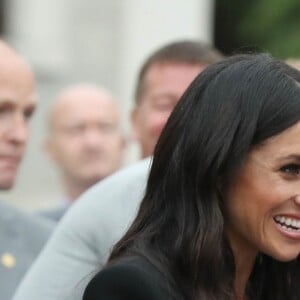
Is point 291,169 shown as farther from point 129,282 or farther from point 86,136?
point 86,136

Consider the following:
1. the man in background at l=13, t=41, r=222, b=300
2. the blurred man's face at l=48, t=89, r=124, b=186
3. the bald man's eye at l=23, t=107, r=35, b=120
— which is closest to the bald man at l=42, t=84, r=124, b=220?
the blurred man's face at l=48, t=89, r=124, b=186

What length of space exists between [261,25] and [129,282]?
407 inches

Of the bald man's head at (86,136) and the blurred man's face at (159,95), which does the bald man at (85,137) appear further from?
the blurred man's face at (159,95)

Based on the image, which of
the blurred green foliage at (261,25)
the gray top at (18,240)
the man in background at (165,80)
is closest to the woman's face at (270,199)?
the gray top at (18,240)

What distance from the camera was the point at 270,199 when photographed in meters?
3.45

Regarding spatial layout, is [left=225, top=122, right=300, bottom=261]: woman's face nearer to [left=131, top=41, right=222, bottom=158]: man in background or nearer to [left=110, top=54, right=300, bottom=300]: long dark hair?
[left=110, top=54, right=300, bottom=300]: long dark hair

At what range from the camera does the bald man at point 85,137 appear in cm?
746

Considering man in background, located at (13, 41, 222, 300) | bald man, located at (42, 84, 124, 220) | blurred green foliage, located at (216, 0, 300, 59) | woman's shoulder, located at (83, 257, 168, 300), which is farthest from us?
blurred green foliage, located at (216, 0, 300, 59)

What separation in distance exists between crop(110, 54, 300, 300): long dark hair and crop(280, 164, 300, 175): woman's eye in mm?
91

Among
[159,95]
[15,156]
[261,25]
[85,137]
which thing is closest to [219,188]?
[15,156]

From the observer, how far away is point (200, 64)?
5711 millimetres

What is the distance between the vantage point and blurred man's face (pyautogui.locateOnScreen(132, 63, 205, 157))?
226 inches

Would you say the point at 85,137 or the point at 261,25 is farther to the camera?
the point at 261,25

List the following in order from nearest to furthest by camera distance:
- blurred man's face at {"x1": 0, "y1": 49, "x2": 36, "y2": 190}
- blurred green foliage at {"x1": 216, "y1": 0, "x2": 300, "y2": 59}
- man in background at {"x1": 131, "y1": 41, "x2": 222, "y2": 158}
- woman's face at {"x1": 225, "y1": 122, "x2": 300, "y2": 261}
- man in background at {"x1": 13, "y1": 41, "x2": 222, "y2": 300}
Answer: woman's face at {"x1": 225, "y1": 122, "x2": 300, "y2": 261} < man in background at {"x1": 13, "y1": 41, "x2": 222, "y2": 300} < blurred man's face at {"x1": 0, "y1": 49, "x2": 36, "y2": 190} < man in background at {"x1": 131, "y1": 41, "x2": 222, "y2": 158} < blurred green foliage at {"x1": 216, "y1": 0, "x2": 300, "y2": 59}
